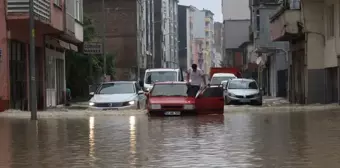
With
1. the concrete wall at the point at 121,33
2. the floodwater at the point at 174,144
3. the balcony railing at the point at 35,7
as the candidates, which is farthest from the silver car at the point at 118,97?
the concrete wall at the point at 121,33

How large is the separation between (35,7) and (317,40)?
47.7 ft

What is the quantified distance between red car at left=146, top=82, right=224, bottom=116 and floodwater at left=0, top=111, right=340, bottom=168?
256cm

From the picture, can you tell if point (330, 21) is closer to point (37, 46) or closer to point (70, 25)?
point (70, 25)

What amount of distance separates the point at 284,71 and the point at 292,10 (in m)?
21.1

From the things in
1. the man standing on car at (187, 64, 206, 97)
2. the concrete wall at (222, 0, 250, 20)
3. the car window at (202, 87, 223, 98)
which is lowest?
the car window at (202, 87, 223, 98)

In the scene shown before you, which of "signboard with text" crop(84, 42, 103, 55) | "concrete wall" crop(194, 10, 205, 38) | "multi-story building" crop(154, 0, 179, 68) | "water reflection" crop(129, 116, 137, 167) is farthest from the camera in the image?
"concrete wall" crop(194, 10, 205, 38)

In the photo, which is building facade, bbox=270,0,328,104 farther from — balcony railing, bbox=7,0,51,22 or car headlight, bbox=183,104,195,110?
balcony railing, bbox=7,0,51,22

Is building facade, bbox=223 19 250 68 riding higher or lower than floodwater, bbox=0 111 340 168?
higher

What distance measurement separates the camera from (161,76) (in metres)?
38.2

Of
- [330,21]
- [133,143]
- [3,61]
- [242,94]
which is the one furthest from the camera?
[242,94]

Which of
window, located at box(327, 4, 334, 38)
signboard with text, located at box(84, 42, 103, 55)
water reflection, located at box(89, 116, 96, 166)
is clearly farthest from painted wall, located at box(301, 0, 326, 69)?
signboard with text, located at box(84, 42, 103, 55)

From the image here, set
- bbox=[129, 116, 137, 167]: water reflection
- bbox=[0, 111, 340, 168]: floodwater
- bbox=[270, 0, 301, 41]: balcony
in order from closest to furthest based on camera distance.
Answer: bbox=[0, 111, 340, 168]: floodwater, bbox=[129, 116, 137, 167]: water reflection, bbox=[270, 0, 301, 41]: balcony

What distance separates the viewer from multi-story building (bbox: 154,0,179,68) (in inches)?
4732

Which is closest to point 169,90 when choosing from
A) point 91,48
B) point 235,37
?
point 91,48
